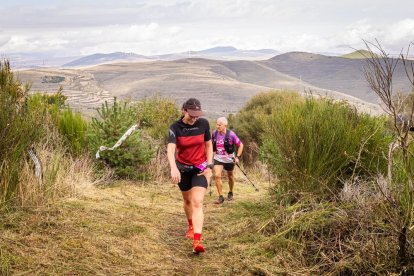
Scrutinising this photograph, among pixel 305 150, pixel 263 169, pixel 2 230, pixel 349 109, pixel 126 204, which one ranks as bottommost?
pixel 263 169

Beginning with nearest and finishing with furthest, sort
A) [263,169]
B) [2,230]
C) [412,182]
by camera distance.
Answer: [412,182] → [2,230] → [263,169]

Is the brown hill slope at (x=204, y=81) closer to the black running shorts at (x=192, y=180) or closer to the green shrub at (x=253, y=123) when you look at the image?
the green shrub at (x=253, y=123)

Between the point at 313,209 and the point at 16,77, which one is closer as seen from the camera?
the point at 313,209

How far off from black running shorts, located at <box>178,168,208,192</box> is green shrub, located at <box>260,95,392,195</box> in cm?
115

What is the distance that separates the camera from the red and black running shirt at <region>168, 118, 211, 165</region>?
6.11m

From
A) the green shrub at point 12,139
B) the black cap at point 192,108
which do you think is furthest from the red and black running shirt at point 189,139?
the green shrub at point 12,139

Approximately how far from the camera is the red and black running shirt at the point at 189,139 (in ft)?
20.1

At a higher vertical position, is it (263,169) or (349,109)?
(349,109)

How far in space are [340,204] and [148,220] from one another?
2.93 m

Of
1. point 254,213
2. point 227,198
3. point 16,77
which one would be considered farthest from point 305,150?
point 16,77

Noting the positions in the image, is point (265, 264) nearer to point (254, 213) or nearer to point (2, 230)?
point (254, 213)

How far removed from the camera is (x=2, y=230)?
5.16 metres

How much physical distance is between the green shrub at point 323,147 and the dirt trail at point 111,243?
1.25 metres

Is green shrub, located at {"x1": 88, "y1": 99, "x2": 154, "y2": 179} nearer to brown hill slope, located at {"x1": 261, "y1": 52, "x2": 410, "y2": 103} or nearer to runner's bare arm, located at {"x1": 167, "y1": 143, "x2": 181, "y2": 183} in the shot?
runner's bare arm, located at {"x1": 167, "y1": 143, "x2": 181, "y2": 183}
